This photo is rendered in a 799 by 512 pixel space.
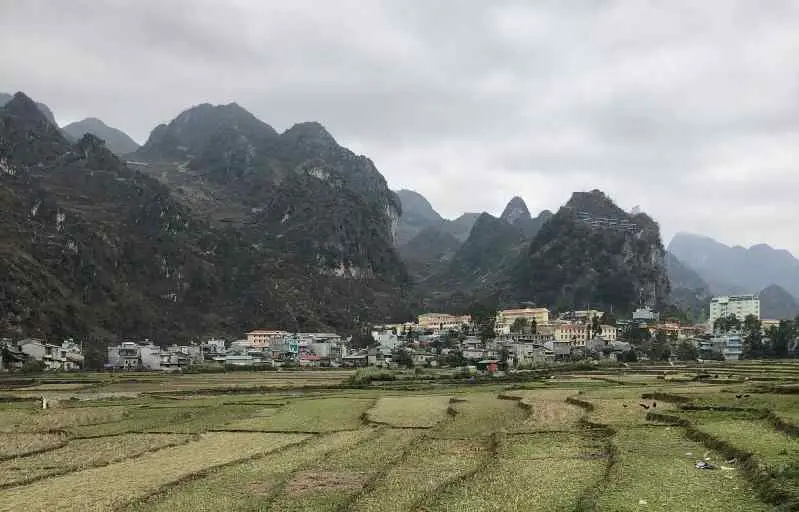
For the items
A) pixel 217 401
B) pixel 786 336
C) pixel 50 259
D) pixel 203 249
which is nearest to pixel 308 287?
pixel 203 249

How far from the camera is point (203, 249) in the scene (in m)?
180

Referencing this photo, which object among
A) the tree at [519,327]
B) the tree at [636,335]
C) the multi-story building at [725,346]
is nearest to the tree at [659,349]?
the tree at [636,335]

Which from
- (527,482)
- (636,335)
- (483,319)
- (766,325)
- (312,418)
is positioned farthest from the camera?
(766,325)

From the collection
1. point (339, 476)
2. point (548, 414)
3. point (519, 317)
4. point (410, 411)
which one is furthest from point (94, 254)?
point (339, 476)

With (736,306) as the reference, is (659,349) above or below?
below

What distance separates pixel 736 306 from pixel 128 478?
639ft

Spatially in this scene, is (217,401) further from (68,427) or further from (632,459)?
(632,459)

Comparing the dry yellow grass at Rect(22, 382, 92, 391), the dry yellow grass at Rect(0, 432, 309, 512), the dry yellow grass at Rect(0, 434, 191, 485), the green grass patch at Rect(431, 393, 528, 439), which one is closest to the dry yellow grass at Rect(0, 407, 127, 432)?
the dry yellow grass at Rect(0, 434, 191, 485)

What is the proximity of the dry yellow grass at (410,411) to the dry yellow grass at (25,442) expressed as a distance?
564 inches

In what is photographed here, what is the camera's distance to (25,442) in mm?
28500

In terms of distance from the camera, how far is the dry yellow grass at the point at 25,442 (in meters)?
26.1

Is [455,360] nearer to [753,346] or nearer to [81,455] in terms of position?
[753,346]

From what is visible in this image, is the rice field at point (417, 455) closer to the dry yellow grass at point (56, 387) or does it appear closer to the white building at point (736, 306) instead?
the dry yellow grass at point (56, 387)

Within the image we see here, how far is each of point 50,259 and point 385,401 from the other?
115m
